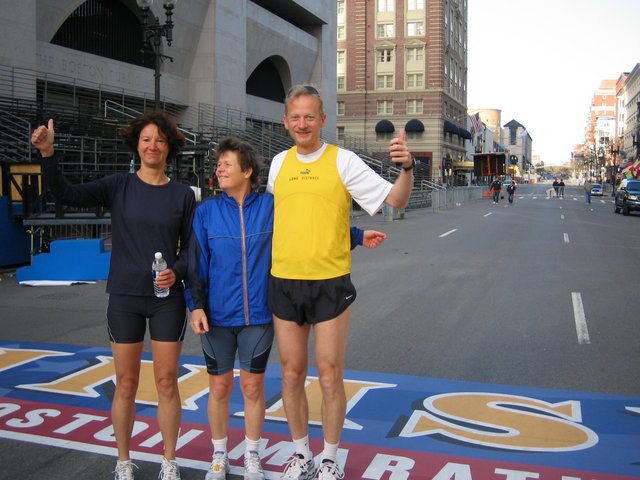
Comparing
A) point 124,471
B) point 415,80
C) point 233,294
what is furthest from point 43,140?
point 415,80

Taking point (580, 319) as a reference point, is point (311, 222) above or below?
above

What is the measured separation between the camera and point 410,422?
15.3ft

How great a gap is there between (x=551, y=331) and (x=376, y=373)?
2837 millimetres

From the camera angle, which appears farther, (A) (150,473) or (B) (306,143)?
(A) (150,473)

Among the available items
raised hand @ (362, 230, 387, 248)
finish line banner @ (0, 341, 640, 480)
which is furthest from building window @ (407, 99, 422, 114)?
raised hand @ (362, 230, 387, 248)

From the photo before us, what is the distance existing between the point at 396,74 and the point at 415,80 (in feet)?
7.11

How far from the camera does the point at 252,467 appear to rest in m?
3.67

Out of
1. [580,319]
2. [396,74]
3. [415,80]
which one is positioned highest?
[396,74]

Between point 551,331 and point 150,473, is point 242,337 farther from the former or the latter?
point 551,331

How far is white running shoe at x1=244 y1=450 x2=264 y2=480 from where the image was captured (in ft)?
12.0

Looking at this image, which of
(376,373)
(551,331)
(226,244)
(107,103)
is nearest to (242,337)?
(226,244)

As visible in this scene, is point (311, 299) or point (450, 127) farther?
point (450, 127)

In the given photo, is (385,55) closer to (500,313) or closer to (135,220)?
(500,313)

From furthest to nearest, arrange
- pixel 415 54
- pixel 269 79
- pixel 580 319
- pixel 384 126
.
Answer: pixel 415 54 < pixel 384 126 < pixel 269 79 < pixel 580 319
